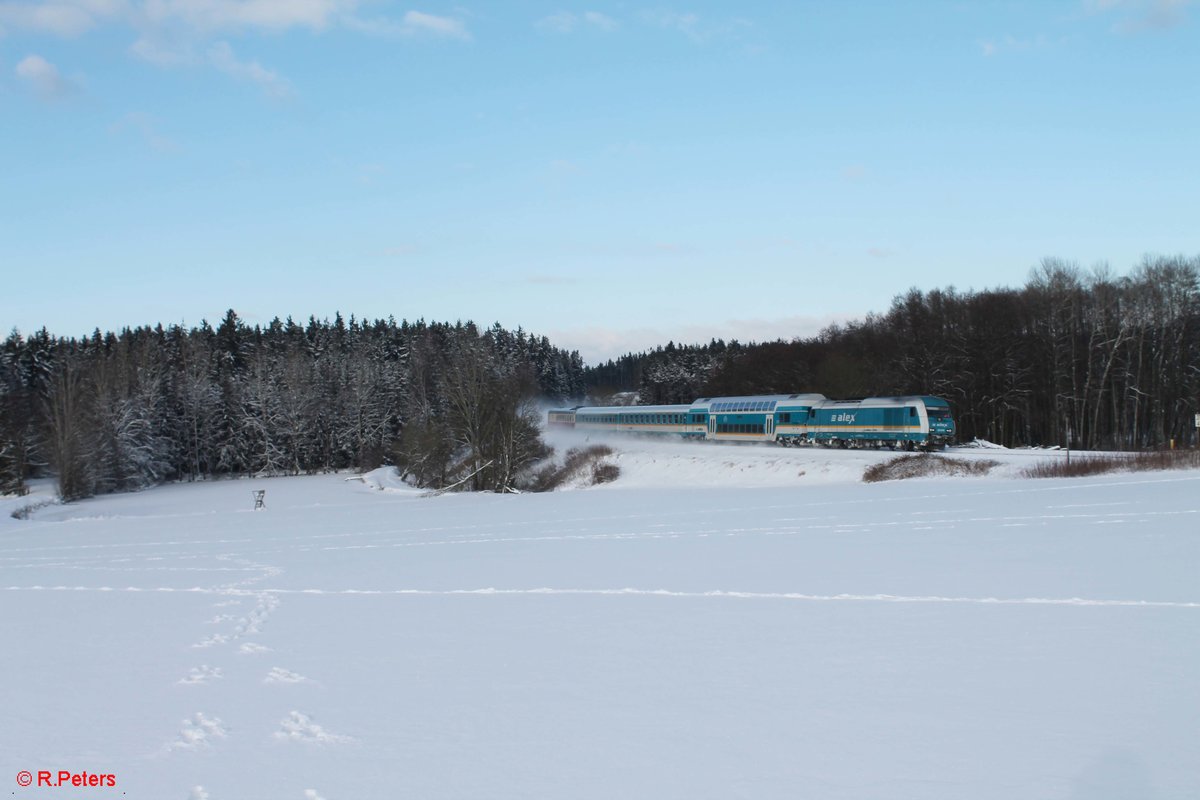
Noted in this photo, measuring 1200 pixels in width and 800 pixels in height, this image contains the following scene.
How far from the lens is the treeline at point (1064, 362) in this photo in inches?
2515

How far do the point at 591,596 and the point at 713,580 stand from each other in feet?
8.75

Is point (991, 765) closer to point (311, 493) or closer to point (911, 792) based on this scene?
point (911, 792)

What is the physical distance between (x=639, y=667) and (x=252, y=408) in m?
87.2

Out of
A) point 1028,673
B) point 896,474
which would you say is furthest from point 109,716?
point 896,474

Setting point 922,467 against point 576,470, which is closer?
point 922,467

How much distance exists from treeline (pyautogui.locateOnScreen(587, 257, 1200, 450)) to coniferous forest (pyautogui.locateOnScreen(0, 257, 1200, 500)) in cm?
17

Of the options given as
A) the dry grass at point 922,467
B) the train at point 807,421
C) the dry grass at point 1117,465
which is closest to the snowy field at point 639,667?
the dry grass at point 1117,465

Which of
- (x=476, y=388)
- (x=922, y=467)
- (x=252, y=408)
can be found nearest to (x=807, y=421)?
(x=922, y=467)

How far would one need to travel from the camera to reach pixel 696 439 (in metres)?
67.8

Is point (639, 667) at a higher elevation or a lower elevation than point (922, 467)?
lower

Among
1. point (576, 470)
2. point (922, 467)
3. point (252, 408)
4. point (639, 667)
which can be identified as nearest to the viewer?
point (639, 667)

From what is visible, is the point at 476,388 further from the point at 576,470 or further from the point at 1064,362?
the point at 1064,362

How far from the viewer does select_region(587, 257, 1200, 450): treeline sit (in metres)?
63.9

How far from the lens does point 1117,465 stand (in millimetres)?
37375
